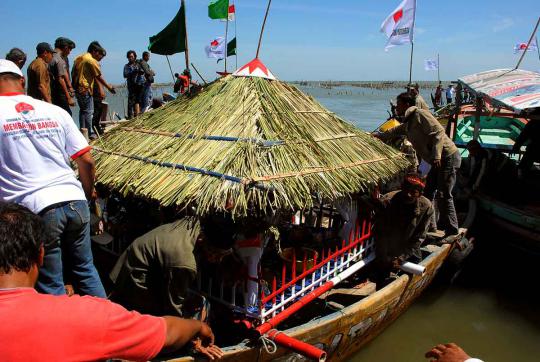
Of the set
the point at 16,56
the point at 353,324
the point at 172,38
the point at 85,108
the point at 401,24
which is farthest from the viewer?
the point at 401,24

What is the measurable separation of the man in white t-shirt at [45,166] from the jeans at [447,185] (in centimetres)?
543

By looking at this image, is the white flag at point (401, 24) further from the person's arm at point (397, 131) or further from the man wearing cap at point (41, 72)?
the man wearing cap at point (41, 72)

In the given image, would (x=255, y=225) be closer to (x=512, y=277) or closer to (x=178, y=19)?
(x=178, y=19)

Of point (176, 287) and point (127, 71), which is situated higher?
point (127, 71)

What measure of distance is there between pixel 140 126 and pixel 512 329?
6174mm

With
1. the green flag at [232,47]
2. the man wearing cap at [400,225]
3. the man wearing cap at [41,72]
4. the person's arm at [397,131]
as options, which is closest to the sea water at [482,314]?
the man wearing cap at [400,225]

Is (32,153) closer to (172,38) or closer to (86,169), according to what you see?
(86,169)

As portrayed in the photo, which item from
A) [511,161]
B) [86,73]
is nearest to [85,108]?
[86,73]

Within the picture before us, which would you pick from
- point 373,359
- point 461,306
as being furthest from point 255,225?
point 461,306

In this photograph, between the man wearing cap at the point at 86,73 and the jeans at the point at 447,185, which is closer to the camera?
the jeans at the point at 447,185

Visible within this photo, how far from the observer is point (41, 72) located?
20.2ft

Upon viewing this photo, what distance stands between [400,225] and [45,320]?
4.34m

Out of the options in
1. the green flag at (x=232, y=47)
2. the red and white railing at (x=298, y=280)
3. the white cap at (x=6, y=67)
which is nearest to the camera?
the white cap at (x=6, y=67)

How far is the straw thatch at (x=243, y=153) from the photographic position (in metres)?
3.59
